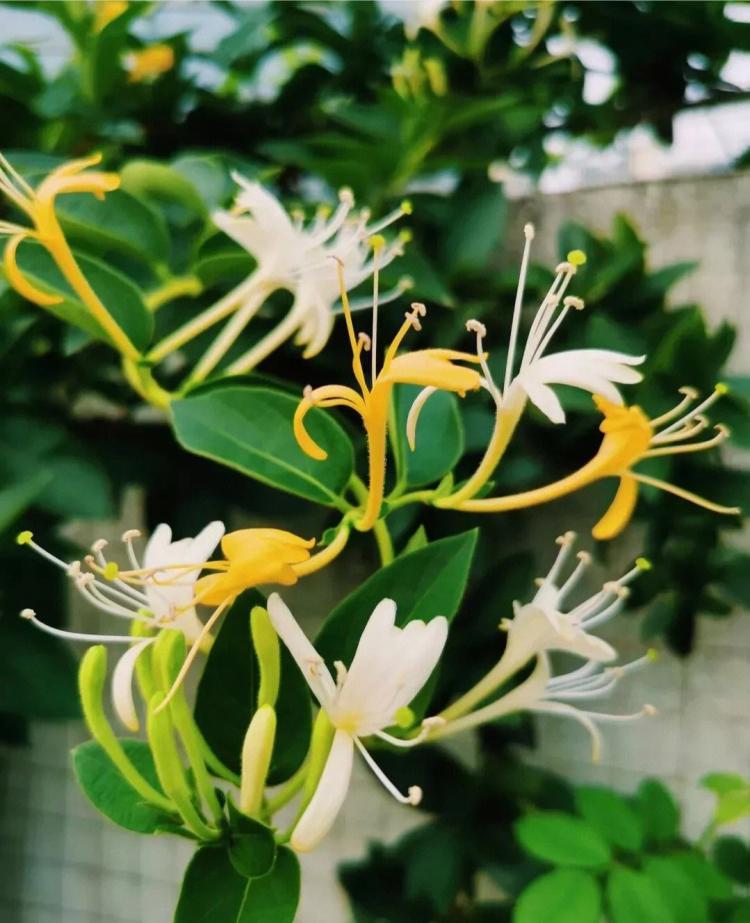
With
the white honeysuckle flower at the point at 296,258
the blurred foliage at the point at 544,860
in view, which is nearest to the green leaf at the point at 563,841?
the blurred foliage at the point at 544,860

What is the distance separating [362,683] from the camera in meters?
0.26

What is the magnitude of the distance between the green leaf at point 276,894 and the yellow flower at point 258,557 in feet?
0.37

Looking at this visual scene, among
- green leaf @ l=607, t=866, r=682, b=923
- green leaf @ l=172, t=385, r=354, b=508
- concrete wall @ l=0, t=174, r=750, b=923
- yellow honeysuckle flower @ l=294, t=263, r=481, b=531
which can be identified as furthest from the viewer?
concrete wall @ l=0, t=174, r=750, b=923

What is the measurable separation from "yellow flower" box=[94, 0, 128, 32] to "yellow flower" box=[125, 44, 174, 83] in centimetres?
4

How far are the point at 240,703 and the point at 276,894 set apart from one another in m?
0.07

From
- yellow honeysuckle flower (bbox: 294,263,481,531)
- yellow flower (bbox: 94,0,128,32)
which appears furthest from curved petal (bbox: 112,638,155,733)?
yellow flower (bbox: 94,0,128,32)

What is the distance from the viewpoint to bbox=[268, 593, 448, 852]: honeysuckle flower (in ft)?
0.82

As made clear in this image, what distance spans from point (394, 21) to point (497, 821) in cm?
66

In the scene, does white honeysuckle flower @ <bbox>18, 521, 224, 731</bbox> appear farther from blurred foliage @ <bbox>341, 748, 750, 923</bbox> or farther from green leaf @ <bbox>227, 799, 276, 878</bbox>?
blurred foliage @ <bbox>341, 748, 750, 923</bbox>

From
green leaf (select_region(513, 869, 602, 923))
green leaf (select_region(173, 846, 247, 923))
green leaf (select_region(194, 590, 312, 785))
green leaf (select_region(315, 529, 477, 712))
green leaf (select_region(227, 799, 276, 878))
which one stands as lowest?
green leaf (select_region(513, 869, 602, 923))

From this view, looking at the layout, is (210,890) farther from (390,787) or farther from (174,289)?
(174,289)

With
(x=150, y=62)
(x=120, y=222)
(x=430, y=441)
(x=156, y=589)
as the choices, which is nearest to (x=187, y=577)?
(x=156, y=589)

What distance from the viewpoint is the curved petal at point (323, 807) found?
26 centimetres

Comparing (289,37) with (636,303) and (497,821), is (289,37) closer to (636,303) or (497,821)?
(636,303)
